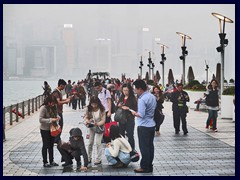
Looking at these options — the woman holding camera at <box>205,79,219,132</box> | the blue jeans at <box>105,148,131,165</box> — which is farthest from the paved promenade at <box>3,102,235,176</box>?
the woman holding camera at <box>205,79,219,132</box>

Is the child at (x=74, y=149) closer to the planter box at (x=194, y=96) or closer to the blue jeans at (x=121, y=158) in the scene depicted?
the blue jeans at (x=121, y=158)

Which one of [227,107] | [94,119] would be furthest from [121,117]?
[227,107]

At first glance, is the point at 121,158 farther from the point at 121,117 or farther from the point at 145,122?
the point at 121,117

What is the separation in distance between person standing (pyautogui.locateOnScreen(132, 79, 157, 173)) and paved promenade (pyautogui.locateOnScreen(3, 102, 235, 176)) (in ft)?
0.77

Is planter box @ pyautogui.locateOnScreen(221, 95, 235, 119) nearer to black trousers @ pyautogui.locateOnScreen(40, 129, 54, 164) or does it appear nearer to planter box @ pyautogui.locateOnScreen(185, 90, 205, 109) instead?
planter box @ pyautogui.locateOnScreen(185, 90, 205, 109)

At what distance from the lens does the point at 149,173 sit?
8.59 m

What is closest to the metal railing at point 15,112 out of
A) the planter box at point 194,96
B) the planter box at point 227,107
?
the planter box at point 227,107

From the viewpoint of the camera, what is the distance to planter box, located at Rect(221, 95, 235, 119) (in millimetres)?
18547

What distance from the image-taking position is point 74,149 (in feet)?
30.1

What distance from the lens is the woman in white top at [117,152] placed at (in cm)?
912

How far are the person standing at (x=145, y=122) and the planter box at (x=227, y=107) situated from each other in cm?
1044

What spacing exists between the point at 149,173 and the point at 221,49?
42.8 feet
